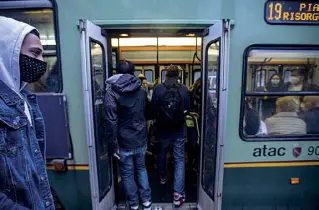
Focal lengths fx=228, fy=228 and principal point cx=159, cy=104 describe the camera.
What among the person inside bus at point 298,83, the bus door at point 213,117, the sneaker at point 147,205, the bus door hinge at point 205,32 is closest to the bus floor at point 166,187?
the sneaker at point 147,205

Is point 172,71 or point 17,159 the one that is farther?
point 172,71

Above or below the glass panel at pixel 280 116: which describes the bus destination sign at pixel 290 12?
above

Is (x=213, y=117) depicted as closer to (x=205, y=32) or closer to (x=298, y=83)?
(x=205, y=32)

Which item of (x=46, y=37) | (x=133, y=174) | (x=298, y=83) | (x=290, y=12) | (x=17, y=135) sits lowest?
(x=133, y=174)

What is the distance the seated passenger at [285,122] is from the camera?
233 centimetres

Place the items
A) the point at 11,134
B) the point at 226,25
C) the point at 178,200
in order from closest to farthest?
the point at 11,134, the point at 226,25, the point at 178,200

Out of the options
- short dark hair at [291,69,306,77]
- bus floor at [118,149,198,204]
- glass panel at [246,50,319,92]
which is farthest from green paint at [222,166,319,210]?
short dark hair at [291,69,306,77]

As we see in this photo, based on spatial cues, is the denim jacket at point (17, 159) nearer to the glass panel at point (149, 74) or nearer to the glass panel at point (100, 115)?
the glass panel at point (100, 115)

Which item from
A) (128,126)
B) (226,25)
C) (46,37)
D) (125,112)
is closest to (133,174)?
(128,126)

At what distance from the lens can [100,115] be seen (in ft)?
7.59

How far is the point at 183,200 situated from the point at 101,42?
1.95 metres

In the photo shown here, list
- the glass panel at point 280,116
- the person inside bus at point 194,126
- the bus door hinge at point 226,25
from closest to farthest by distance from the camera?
the bus door hinge at point 226,25
the glass panel at point 280,116
the person inside bus at point 194,126

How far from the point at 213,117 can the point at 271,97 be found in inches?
24.9

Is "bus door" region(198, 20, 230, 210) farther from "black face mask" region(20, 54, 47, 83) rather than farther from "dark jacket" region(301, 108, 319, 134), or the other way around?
"black face mask" region(20, 54, 47, 83)
